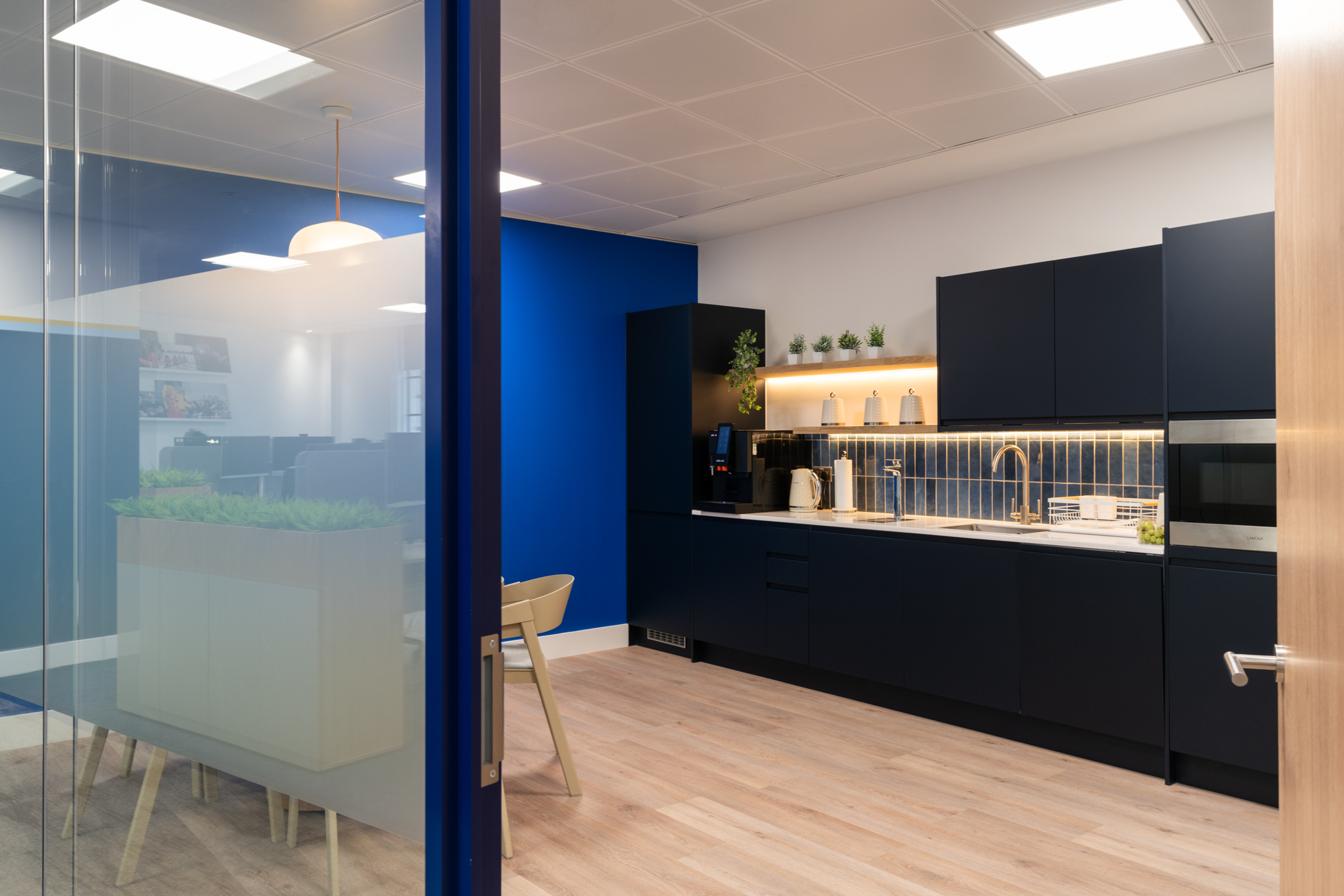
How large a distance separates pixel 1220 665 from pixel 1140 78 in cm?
217

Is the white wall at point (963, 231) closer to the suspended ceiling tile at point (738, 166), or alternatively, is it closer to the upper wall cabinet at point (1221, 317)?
the upper wall cabinet at point (1221, 317)

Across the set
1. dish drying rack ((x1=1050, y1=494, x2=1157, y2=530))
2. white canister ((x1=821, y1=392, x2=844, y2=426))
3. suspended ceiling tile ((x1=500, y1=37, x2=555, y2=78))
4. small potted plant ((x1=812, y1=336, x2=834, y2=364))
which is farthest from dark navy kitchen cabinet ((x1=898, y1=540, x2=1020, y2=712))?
suspended ceiling tile ((x1=500, y1=37, x2=555, y2=78))

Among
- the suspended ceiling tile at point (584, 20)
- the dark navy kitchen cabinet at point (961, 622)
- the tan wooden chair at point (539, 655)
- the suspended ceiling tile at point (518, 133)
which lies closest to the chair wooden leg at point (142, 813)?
the tan wooden chair at point (539, 655)

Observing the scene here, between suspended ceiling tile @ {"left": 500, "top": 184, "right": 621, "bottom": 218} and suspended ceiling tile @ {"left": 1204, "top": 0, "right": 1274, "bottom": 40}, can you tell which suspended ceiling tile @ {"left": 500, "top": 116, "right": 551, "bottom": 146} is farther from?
suspended ceiling tile @ {"left": 1204, "top": 0, "right": 1274, "bottom": 40}

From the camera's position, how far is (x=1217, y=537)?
318cm

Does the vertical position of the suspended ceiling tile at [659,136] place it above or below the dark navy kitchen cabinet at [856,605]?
above

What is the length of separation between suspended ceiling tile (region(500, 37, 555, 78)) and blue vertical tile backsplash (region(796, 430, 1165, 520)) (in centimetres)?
276

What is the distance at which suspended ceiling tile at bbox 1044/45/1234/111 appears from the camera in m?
3.09

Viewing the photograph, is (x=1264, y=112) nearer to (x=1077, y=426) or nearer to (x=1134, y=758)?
(x=1077, y=426)

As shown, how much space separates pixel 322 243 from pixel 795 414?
4.71 meters

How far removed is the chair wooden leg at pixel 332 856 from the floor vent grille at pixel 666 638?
4.48 metres

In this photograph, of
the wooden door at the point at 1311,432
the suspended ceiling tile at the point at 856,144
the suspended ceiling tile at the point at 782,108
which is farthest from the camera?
the suspended ceiling tile at the point at 856,144

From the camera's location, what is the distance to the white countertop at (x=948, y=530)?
11.8ft

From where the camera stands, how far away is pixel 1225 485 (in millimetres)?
3160
